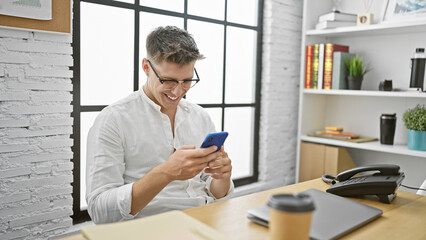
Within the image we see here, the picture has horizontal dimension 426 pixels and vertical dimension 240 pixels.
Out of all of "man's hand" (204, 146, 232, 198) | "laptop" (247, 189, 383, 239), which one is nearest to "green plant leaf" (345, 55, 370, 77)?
"man's hand" (204, 146, 232, 198)

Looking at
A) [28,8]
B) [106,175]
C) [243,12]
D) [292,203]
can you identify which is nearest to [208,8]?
[243,12]

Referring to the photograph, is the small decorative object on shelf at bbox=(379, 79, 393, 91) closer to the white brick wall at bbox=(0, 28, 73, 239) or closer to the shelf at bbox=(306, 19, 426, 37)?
the shelf at bbox=(306, 19, 426, 37)

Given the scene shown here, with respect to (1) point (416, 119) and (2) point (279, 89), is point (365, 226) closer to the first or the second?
(1) point (416, 119)

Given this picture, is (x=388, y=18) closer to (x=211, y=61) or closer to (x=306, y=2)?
(x=306, y=2)

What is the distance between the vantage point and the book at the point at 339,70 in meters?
2.88

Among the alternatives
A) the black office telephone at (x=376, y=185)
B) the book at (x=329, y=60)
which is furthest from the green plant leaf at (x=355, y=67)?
the black office telephone at (x=376, y=185)

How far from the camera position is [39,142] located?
1947 mm

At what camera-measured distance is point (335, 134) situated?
301 cm

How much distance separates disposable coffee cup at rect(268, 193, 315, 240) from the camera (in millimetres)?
712

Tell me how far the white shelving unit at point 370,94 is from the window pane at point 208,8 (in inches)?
28.0

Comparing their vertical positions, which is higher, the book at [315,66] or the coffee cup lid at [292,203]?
the book at [315,66]

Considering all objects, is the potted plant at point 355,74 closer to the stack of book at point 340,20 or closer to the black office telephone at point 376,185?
the stack of book at point 340,20

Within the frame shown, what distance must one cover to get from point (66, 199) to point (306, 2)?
2.33 metres

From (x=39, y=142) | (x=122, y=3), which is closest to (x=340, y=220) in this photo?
(x=39, y=142)
